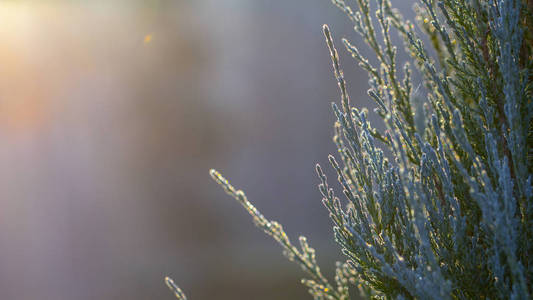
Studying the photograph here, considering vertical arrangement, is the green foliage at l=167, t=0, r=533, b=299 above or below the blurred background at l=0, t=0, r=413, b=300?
below

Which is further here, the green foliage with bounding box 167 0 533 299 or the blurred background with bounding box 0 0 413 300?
the blurred background with bounding box 0 0 413 300

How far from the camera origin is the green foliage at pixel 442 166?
1.36 m

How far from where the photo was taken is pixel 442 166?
1.45 m

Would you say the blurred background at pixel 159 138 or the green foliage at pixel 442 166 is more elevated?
the blurred background at pixel 159 138

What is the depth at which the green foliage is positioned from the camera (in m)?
1.36

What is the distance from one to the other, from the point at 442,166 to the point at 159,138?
1039 cm

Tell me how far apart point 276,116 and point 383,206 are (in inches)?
391

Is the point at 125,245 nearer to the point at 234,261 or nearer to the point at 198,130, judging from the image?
the point at 234,261

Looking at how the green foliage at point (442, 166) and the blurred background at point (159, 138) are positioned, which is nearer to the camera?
the green foliage at point (442, 166)

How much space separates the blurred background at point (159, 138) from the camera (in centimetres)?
1027

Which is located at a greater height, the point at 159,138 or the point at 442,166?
the point at 159,138

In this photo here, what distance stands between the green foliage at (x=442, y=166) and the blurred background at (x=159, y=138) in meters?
8.60

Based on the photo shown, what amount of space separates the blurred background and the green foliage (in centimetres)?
860

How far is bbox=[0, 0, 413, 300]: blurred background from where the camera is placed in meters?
10.3
